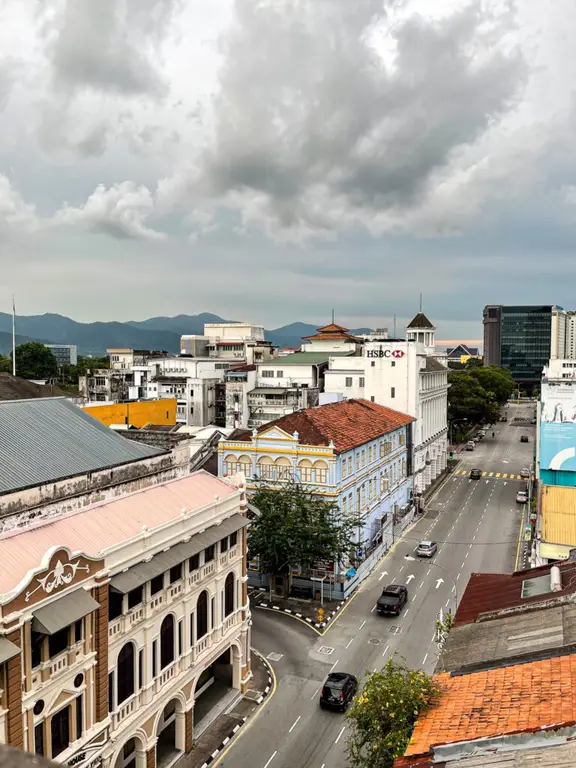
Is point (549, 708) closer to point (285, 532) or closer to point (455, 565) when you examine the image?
point (285, 532)

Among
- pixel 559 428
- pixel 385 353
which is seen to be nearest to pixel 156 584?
pixel 559 428

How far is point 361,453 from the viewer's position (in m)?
53.4

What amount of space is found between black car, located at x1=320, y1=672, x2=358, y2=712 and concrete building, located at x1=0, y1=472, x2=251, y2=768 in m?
4.74

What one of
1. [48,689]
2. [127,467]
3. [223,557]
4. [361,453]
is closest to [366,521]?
[361,453]

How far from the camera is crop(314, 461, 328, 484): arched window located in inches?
1887

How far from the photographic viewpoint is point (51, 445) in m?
29.9

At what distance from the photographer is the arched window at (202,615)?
29920 mm

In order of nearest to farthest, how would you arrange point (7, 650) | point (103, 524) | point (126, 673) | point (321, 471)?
point (7, 650), point (126, 673), point (103, 524), point (321, 471)

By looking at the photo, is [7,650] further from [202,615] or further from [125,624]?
[202,615]

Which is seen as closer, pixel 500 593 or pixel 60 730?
pixel 60 730

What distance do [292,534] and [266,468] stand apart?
334 inches

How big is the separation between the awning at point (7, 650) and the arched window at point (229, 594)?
1437cm

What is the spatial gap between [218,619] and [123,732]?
7.92 m

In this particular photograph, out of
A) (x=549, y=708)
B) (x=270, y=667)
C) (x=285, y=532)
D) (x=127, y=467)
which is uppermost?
(x=127, y=467)
